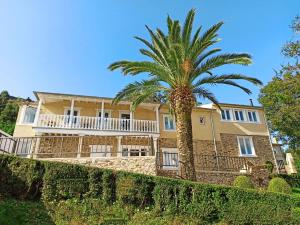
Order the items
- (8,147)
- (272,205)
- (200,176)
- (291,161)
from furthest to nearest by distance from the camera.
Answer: (291,161) < (200,176) < (8,147) < (272,205)

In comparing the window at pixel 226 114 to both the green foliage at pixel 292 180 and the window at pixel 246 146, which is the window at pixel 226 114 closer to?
the window at pixel 246 146

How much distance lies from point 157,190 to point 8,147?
1023 cm

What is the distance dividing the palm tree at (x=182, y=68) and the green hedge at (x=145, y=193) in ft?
10.9

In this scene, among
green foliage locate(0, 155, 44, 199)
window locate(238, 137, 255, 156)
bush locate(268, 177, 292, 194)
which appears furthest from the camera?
window locate(238, 137, 255, 156)

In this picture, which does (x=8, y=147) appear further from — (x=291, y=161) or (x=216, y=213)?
(x=291, y=161)

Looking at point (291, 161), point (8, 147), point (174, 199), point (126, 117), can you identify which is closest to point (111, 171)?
point (174, 199)

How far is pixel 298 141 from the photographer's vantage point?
106 feet

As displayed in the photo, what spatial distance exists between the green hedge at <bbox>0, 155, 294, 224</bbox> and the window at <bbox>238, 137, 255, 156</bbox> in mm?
14489

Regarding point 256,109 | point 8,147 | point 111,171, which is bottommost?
point 111,171

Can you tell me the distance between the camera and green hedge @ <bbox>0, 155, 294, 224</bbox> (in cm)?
1056

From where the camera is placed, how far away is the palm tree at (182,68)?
15.0 m

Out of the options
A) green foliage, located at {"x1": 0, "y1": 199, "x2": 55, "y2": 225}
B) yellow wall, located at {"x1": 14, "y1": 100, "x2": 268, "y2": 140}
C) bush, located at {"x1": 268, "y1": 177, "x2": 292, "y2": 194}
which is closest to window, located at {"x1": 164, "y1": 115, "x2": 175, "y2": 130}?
yellow wall, located at {"x1": 14, "y1": 100, "x2": 268, "y2": 140}

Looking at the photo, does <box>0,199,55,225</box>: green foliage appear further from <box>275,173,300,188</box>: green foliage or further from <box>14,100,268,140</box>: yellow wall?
<box>275,173,300,188</box>: green foliage

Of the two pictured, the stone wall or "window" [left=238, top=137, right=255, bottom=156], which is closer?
the stone wall
